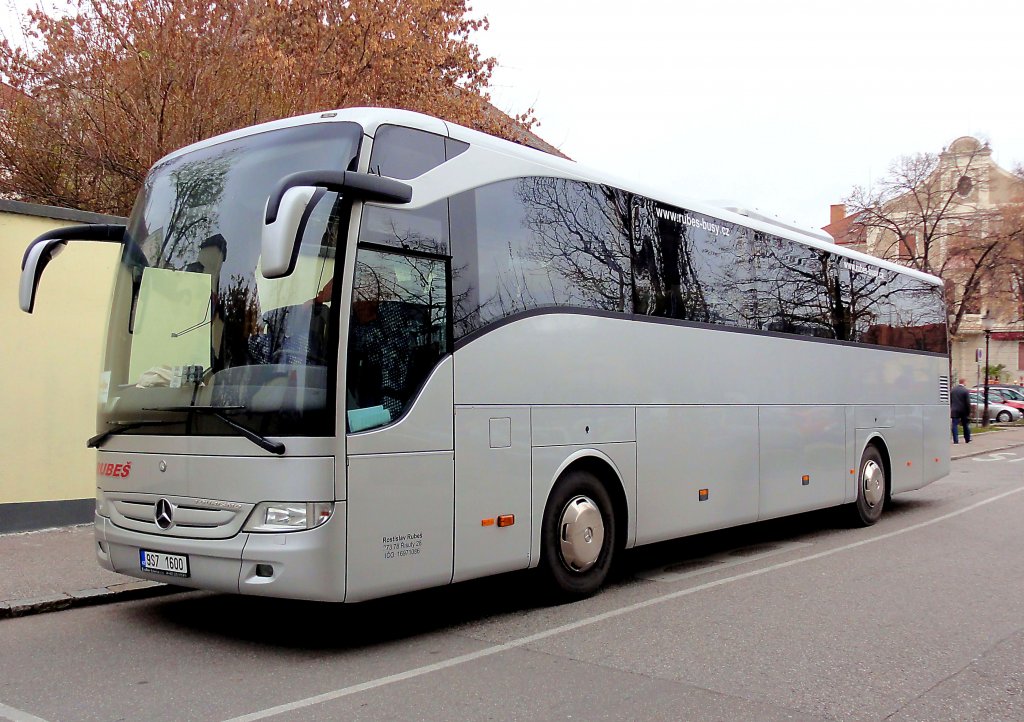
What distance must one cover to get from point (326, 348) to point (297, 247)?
841 millimetres

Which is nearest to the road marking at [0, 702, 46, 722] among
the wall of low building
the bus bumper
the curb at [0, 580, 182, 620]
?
the bus bumper

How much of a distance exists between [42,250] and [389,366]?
3.06 meters

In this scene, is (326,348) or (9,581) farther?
(9,581)

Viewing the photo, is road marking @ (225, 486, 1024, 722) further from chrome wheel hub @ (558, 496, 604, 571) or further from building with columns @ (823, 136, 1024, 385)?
building with columns @ (823, 136, 1024, 385)

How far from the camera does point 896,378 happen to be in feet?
45.3

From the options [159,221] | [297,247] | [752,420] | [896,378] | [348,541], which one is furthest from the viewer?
[896,378]

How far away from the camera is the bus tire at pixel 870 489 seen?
506 inches

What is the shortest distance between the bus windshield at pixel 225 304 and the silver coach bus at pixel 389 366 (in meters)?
0.01

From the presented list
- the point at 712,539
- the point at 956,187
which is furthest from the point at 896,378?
the point at 956,187

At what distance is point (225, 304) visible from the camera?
6215 mm

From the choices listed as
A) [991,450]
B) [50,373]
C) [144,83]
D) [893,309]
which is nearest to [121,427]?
[50,373]

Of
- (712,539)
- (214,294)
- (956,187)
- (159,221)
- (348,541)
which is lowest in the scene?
(712,539)

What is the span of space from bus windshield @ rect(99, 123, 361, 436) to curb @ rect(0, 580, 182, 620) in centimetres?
173

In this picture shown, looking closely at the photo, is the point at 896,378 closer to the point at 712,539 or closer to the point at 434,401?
the point at 712,539
